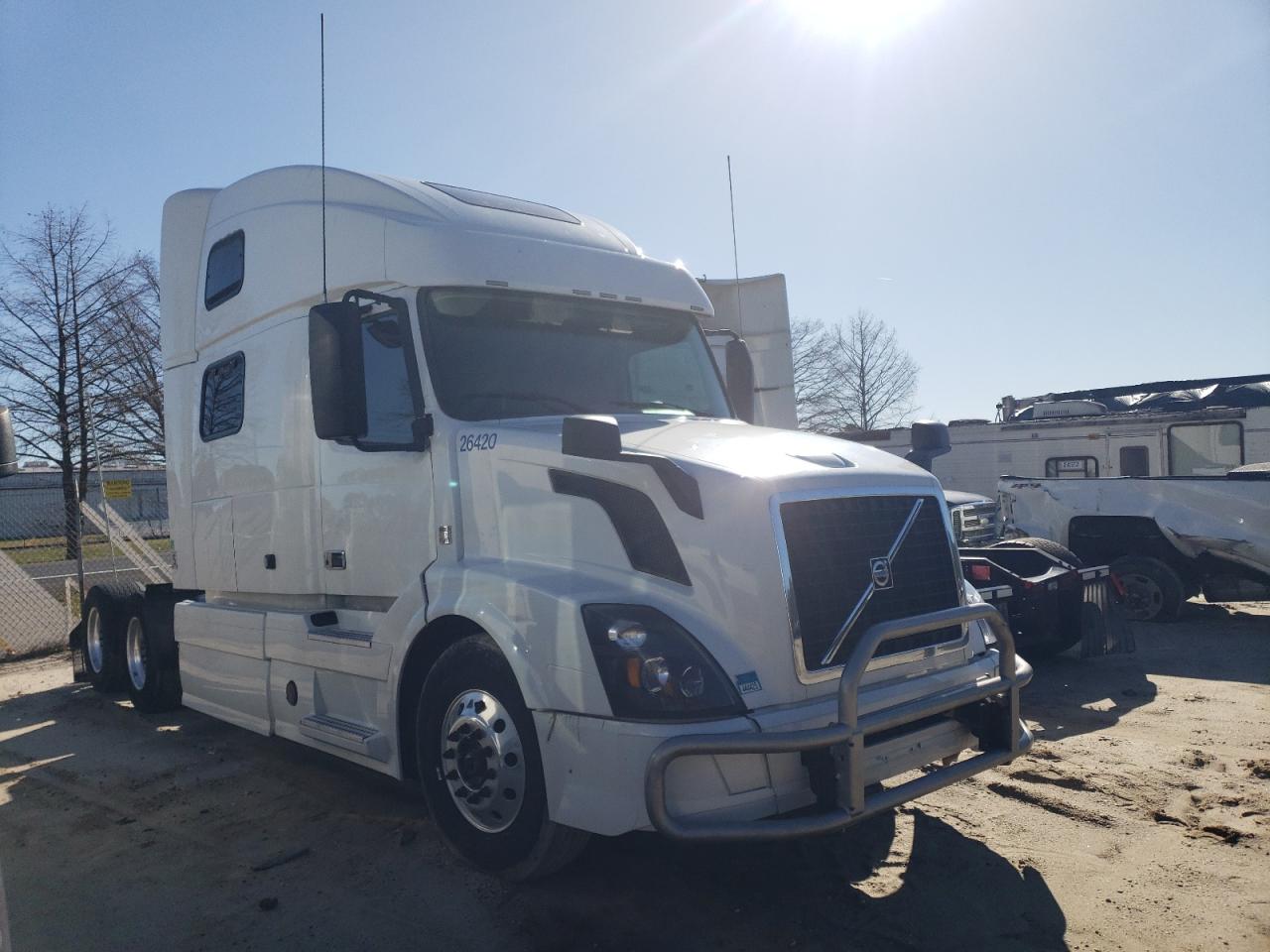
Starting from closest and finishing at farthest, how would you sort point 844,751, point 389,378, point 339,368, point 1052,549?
point 844,751 < point 339,368 < point 389,378 < point 1052,549

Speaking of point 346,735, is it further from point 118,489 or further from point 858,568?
point 118,489

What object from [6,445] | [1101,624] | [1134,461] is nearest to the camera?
[6,445]

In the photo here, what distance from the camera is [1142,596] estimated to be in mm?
10836

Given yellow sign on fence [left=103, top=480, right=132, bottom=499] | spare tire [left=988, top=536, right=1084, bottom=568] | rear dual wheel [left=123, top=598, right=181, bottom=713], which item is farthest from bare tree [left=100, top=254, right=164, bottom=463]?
spare tire [left=988, top=536, right=1084, bottom=568]

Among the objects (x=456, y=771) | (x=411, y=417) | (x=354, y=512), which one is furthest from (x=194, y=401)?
(x=456, y=771)

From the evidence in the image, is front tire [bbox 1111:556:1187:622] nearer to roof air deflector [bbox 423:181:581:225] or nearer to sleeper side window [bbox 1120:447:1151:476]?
sleeper side window [bbox 1120:447:1151:476]

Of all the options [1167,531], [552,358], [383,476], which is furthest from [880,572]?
[1167,531]

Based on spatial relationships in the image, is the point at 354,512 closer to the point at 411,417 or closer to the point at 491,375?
the point at 411,417

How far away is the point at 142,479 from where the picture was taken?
3170 centimetres

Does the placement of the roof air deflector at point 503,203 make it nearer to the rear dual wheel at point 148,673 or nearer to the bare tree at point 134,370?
the rear dual wheel at point 148,673

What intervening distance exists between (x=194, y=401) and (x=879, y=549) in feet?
16.6

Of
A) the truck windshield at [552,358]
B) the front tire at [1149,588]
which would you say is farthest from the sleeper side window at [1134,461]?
the truck windshield at [552,358]

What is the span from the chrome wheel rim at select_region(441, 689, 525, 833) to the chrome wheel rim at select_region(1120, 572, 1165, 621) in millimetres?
9151

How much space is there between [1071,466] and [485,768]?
1467 cm
